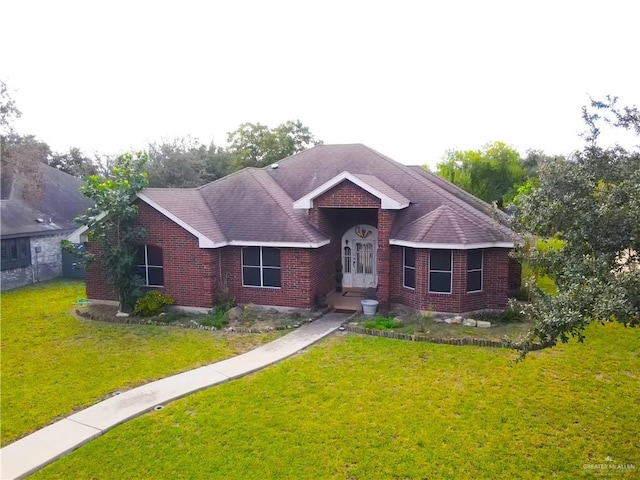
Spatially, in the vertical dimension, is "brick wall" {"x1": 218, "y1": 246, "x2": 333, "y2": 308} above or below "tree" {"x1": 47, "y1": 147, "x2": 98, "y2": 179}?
below

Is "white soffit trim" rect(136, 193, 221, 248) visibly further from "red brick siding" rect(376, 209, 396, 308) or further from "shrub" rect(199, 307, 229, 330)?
"red brick siding" rect(376, 209, 396, 308)

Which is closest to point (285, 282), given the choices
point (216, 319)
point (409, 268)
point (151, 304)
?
point (216, 319)

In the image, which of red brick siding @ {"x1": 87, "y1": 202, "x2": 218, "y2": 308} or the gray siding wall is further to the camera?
the gray siding wall

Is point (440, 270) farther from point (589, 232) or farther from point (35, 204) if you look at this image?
point (35, 204)

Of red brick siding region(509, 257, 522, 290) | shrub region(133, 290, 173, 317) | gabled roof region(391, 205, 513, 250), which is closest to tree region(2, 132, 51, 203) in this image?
shrub region(133, 290, 173, 317)

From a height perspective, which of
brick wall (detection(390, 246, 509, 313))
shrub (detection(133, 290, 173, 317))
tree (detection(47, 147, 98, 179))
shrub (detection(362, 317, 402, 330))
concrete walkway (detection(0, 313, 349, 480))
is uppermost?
tree (detection(47, 147, 98, 179))

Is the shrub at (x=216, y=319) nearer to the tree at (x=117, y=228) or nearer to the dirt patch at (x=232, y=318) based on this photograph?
the dirt patch at (x=232, y=318)
